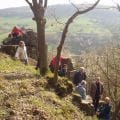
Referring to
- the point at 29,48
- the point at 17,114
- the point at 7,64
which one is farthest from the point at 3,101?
the point at 29,48

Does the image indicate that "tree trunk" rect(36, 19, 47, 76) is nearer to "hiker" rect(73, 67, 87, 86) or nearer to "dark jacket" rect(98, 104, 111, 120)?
"hiker" rect(73, 67, 87, 86)

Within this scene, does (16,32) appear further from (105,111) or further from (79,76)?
(105,111)

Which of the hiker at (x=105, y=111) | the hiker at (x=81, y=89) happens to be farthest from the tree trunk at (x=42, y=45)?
the hiker at (x=105, y=111)

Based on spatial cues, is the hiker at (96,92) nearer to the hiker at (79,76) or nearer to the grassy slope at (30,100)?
the hiker at (79,76)

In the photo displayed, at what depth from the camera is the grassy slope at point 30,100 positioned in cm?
1370

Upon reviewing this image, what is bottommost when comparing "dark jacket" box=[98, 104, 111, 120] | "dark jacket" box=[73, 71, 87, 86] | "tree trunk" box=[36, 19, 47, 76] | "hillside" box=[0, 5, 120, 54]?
"hillside" box=[0, 5, 120, 54]

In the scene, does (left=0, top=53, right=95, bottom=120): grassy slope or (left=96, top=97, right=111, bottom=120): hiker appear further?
(left=96, top=97, right=111, bottom=120): hiker

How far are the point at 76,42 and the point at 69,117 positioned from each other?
402 ft

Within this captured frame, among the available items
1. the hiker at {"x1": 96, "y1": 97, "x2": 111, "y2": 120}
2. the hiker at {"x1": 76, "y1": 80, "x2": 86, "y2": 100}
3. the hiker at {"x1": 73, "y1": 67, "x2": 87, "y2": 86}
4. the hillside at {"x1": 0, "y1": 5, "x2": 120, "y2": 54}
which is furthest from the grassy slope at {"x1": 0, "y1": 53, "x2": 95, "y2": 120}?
the hillside at {"x1": 0, "y1": 5, "x2": 120, "y2": 54}

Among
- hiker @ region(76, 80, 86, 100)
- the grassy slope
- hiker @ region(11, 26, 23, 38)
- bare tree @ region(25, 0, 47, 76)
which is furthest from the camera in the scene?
hiker @ region(11, 26, 23, 38)

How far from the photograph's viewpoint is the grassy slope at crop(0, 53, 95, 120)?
1370 centimetres

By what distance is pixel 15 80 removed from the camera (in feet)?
55.3

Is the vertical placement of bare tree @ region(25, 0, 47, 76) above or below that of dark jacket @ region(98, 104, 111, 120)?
above

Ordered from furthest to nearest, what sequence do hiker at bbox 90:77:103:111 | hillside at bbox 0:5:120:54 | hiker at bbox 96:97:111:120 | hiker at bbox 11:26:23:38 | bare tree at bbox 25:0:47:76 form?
hillside at bbox 0:5:120:54
hiker at bbox 11:26:23:38
hiker at bbox 90:77:103:111
hiker at bbox 96:97:111:120
bare tree at bbox 25:0:47:76
